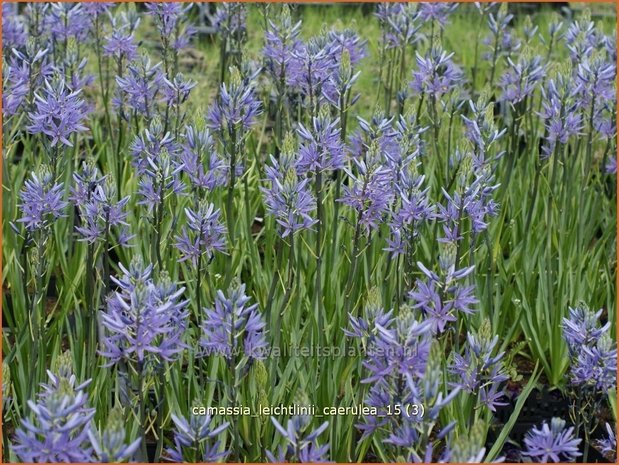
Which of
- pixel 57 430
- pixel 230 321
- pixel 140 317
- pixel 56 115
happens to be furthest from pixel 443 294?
pixel 56 115

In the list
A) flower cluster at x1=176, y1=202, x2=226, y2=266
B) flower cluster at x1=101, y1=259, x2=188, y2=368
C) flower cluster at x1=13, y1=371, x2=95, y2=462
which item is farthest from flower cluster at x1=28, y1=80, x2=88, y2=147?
flower cluster at x1=13, y1=371, x2=95, y2=462

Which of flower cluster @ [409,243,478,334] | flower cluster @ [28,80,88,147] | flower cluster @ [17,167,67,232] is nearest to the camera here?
flower cluster @ [409,243,478,334]

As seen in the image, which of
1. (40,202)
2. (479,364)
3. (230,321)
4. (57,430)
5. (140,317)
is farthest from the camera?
(40,202)

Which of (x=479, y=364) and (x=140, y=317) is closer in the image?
(x=140, y=317)

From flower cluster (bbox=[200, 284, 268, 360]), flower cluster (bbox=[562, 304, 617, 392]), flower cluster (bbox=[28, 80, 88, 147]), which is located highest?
flower cluster (bbox=[28, 80, 88, 147])

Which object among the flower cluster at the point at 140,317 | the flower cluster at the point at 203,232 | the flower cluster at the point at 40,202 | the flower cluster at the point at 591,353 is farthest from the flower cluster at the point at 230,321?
the flower cluster at the point at 591,353

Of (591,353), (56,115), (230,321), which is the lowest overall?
(591,353)

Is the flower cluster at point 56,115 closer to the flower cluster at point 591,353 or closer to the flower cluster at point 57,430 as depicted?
the flower cluster at point 57,430

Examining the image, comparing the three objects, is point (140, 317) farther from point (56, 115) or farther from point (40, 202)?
point (56, 115)

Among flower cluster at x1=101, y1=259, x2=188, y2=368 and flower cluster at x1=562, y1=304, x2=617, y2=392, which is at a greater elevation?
flower cluster at x1=101, y1=259, x2=188, y2=368

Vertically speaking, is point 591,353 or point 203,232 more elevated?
point 203,232

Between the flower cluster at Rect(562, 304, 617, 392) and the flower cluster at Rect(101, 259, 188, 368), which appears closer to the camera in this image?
the flower cluster at Rect(101, 259, 188, 368)

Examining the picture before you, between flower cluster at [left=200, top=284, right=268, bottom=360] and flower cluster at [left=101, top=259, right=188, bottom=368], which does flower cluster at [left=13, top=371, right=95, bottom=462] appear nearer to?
flower cluster at [left=101, top=259, right=188, bottom=368]
